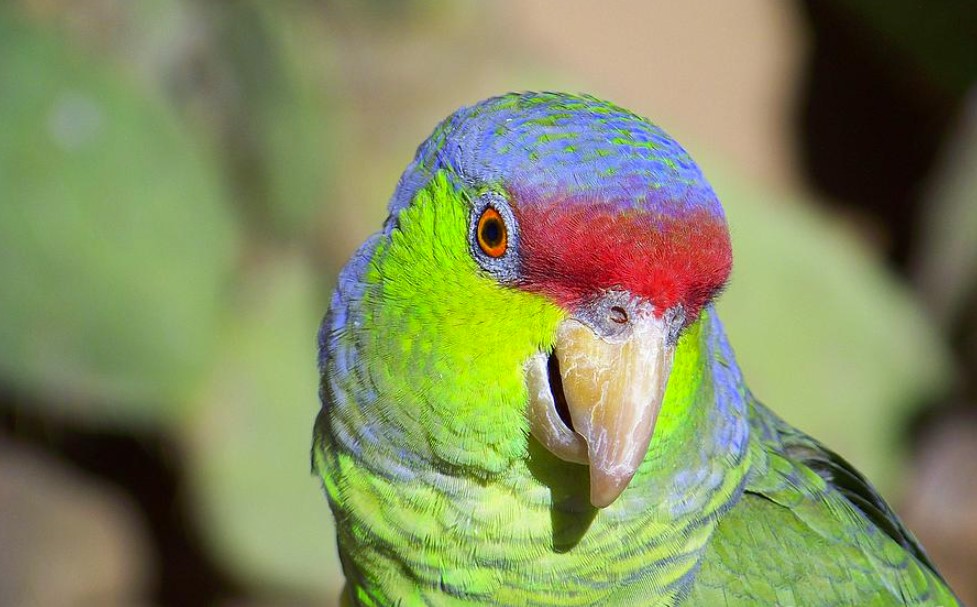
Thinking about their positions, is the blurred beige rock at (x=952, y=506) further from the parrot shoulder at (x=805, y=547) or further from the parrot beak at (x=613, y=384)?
the parrot beak at (x=613, y=384)

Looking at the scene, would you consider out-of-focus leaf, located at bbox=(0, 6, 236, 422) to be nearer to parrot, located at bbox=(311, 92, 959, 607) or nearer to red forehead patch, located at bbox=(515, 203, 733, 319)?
parrot, located at bbox=(311, 92, 959, 607)

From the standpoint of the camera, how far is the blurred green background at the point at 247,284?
2840 millimetres

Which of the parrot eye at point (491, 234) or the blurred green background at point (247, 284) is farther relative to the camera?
the blurred green background at point (247, 284)

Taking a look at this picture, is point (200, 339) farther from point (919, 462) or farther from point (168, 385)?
point (919, 462)

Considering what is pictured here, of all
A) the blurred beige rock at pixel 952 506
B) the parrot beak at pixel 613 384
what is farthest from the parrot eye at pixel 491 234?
the blurred beige rock at pixel 952 506

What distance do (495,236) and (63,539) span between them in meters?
2.84

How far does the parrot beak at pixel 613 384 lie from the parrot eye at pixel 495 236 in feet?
0.28

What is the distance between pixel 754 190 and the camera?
381 centimetres

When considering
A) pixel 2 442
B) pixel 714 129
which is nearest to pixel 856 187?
pixel 714 129

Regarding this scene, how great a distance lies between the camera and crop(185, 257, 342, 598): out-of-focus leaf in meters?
3.02

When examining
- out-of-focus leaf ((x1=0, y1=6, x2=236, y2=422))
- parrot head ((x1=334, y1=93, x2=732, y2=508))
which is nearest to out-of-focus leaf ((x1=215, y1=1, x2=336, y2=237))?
out-of-focus leaf ((x1=0, y1=6, x2=236, y2=422))

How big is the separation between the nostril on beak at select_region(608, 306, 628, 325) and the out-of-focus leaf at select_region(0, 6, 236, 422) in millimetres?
2166

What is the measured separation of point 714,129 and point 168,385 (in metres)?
2.77

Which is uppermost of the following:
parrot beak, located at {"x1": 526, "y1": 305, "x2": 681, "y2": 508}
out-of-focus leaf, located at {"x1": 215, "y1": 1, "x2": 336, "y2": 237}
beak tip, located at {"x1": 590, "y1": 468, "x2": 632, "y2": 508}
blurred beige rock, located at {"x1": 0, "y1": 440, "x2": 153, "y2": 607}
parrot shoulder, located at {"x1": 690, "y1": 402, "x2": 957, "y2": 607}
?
out-of-focus leaf, located at {"x1": 215, "y1": 1, "x2": 336, "y2": 237}
